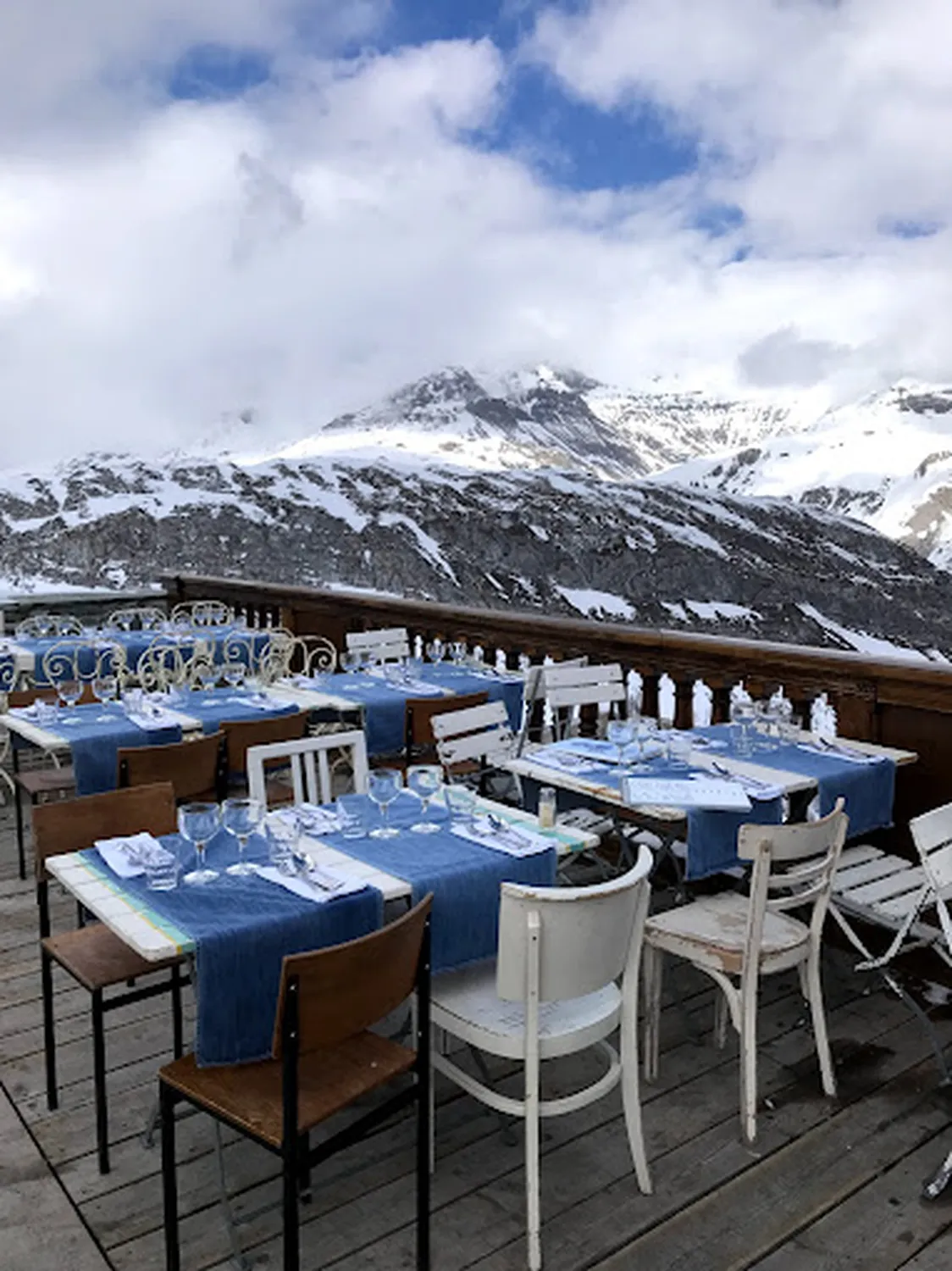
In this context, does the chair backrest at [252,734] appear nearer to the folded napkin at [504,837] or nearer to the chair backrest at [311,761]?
the chair backrest at [311,761]

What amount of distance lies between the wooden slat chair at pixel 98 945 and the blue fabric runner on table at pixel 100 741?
5.07ft

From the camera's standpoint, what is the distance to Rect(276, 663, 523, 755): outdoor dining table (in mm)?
5289

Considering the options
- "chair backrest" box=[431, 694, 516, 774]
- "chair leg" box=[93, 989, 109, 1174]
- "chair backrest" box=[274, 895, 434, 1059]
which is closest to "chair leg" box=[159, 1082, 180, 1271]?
"chair backrest" box=[274, 895, 434, 1059]

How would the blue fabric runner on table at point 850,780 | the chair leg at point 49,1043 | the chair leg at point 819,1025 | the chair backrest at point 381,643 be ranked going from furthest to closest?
1. the chair backrest at point 381,643
2. the blue fabric runner on table at point 850,780
3. the chair leg at point 819,1025
4. the chair leg at point 49,1043

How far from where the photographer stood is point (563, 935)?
2230 millimetres

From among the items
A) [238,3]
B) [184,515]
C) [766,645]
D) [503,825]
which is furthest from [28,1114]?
[184,515]

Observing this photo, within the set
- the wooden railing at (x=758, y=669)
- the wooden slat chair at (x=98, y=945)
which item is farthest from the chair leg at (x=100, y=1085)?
the wooden railing at (x=758, y=669)

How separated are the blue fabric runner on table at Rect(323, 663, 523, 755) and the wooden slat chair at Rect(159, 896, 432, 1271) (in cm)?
295

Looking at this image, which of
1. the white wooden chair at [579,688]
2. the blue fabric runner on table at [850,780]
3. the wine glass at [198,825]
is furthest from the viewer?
the white wooden chair at [579,688]

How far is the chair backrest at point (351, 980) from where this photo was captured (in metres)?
1.90

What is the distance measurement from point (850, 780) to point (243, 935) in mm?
2234

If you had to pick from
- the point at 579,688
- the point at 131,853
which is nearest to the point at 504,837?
the point at 131,853

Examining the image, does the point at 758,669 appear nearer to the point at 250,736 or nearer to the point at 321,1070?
the point at 250,736

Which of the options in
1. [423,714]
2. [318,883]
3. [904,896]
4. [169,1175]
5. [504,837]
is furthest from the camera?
[423,714]
